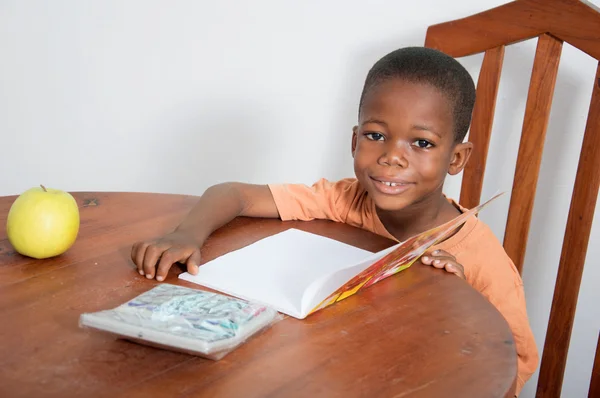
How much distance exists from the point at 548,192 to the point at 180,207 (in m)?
0.81

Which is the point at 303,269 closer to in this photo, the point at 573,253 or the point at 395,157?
the point at 395,157

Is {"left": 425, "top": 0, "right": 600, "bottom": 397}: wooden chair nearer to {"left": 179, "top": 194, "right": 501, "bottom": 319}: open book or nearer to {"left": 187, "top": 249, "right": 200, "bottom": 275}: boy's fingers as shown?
{"left": 179, "top": 194, "right": 501, "bottom": 319}: open book

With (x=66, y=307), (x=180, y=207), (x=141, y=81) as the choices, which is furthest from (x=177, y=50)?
(x=66, y=307)

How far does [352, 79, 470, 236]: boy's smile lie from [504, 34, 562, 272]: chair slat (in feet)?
0.67

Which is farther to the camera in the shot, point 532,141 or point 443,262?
point 532,141

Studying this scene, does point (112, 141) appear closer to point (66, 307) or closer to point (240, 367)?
point (66, 307)

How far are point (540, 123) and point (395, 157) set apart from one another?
1.16 feet

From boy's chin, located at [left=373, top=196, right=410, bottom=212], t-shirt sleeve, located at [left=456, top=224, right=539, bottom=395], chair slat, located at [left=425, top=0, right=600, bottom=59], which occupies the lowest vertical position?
t-shirt sleeve, located at [left=456, top=224, right=539, bottom=395]

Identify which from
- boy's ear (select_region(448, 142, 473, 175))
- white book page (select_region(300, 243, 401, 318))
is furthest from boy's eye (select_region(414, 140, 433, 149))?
white book page (select_region(300, 243, 401, 318))

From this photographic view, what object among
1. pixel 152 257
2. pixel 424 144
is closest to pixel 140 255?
pixel 152 257

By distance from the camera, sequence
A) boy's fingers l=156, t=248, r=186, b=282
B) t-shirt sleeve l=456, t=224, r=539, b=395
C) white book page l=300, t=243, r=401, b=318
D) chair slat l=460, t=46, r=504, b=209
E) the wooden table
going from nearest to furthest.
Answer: the wooden table < white book page l=300, t=243, r=401, b=318 < boy's fingers l=156, t=248, r=186, b=282 < t-shirt sleeve l=456, t=224, r=539, b=395 < chair slat l=460, t=46, r=504, b=209

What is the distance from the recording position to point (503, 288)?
0.98 meters

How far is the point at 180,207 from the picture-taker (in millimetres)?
1070

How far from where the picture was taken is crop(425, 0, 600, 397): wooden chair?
110 cm
